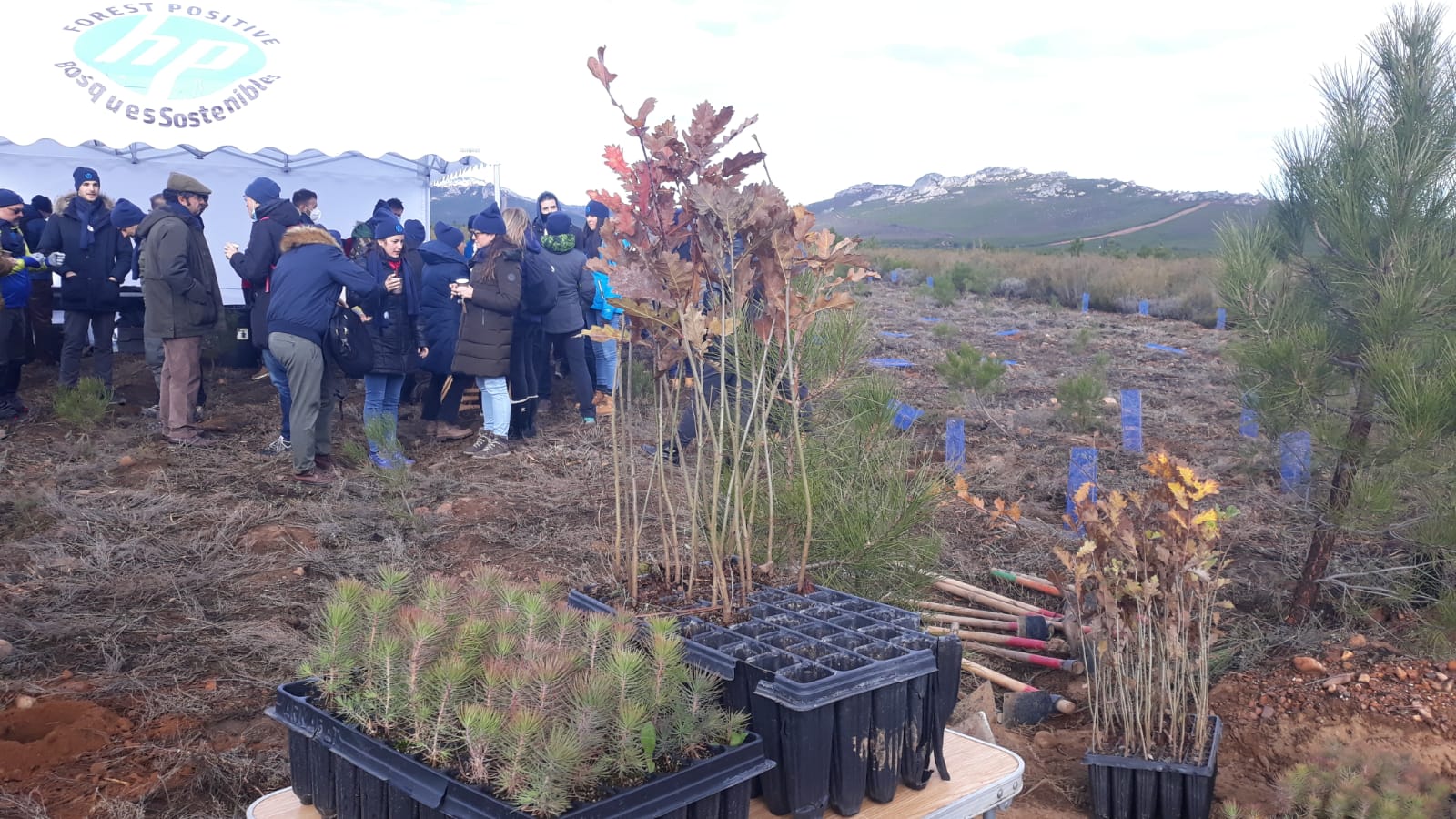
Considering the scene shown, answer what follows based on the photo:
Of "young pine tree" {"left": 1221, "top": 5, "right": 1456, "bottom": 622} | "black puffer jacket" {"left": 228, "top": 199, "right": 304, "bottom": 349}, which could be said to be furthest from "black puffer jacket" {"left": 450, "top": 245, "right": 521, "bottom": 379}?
"young pine tree" {"left": 1221, "top": 5, "right": 1456, "bottom": 622}

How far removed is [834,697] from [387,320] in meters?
5.49

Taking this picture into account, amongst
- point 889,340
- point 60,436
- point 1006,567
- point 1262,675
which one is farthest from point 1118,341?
point 60,436

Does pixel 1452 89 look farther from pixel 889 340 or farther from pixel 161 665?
pixel 889 340

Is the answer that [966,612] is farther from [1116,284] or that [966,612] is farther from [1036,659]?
[1116,284]

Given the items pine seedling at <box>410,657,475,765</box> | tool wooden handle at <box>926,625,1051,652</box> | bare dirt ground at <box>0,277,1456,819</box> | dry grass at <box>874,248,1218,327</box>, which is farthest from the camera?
dry grass at <box>874,248,1218,327</box>

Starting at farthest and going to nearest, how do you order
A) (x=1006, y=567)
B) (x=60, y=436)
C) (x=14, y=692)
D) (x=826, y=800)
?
(x=60, y=436) → (x=1006, y=567) → (x=14, y=692) → (x=826, y=800)

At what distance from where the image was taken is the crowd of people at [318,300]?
6.44 meters

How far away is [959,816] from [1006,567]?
323 cm

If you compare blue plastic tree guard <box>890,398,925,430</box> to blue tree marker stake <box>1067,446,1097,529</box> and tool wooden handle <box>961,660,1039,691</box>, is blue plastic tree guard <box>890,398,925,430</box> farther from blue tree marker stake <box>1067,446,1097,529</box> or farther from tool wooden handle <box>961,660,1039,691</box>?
tool wooden handle <box>961,660,1039,691</box>

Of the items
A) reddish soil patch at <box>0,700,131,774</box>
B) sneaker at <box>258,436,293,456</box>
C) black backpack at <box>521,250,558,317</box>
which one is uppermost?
black backpack at <box>521,250,558,317</box>

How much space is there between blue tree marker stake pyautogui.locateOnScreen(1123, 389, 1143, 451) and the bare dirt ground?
171 millimetres

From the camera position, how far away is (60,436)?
735 centimetres

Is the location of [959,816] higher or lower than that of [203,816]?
higher

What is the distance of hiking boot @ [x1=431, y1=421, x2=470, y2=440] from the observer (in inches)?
310
